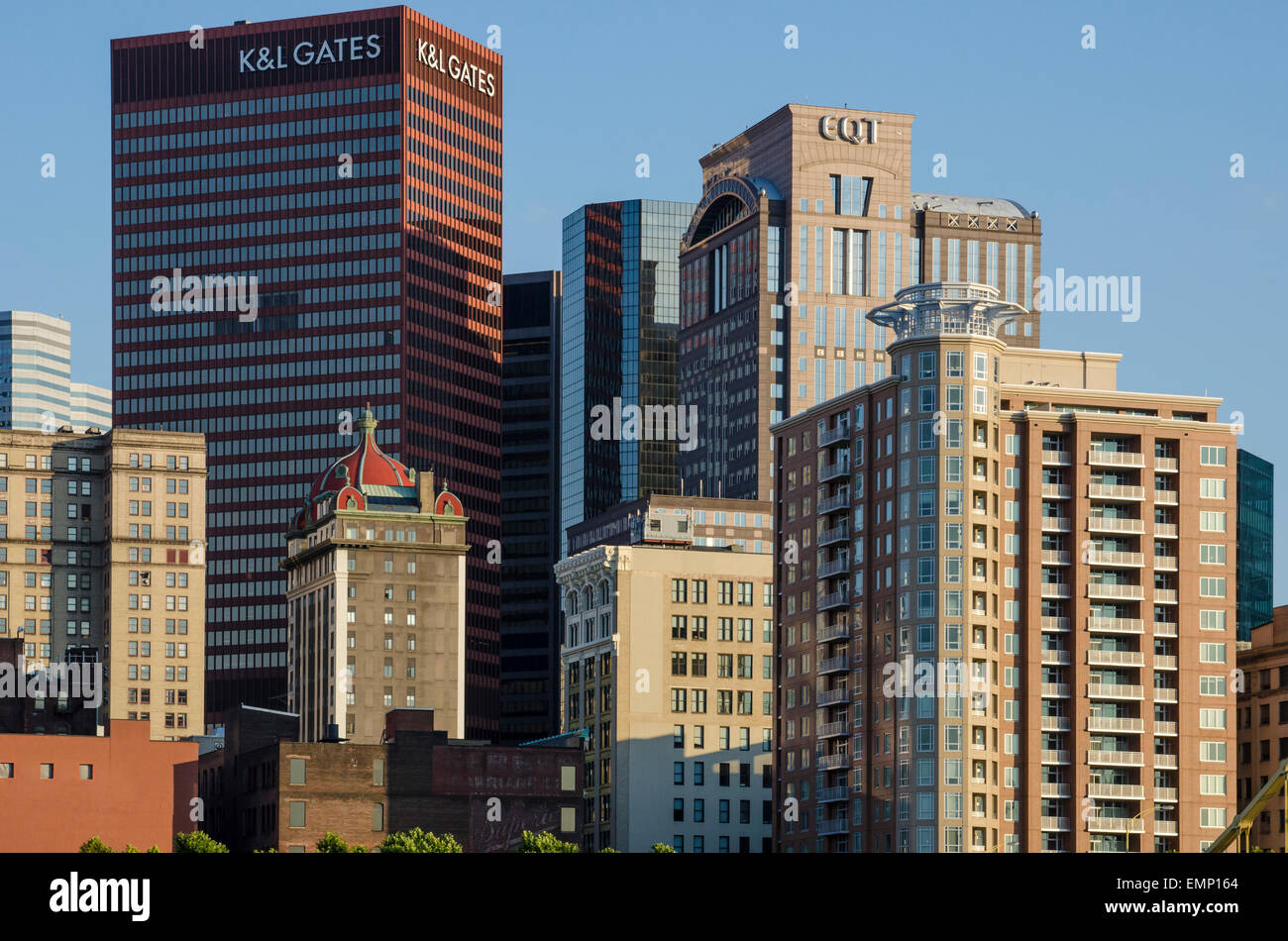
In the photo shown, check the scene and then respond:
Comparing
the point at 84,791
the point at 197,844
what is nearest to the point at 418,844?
the point at 197,844

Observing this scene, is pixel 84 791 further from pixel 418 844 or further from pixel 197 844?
pixel 418 844

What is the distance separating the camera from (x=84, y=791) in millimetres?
193750

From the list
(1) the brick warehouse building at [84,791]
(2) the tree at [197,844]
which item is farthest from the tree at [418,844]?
(1) the brick warehouse building at [84,791]

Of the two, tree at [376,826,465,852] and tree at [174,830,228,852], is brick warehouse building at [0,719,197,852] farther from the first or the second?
tree at [376,826,465,852]

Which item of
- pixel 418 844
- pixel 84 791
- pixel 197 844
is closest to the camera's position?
pixel 197 844

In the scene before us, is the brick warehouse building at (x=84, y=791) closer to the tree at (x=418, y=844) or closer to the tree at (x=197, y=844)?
the tree at (x=197, y=844)

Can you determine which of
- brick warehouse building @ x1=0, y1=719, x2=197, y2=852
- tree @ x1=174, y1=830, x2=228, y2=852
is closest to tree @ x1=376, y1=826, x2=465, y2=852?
tree @ x1=174, y1=830, x2=228, y2=852
